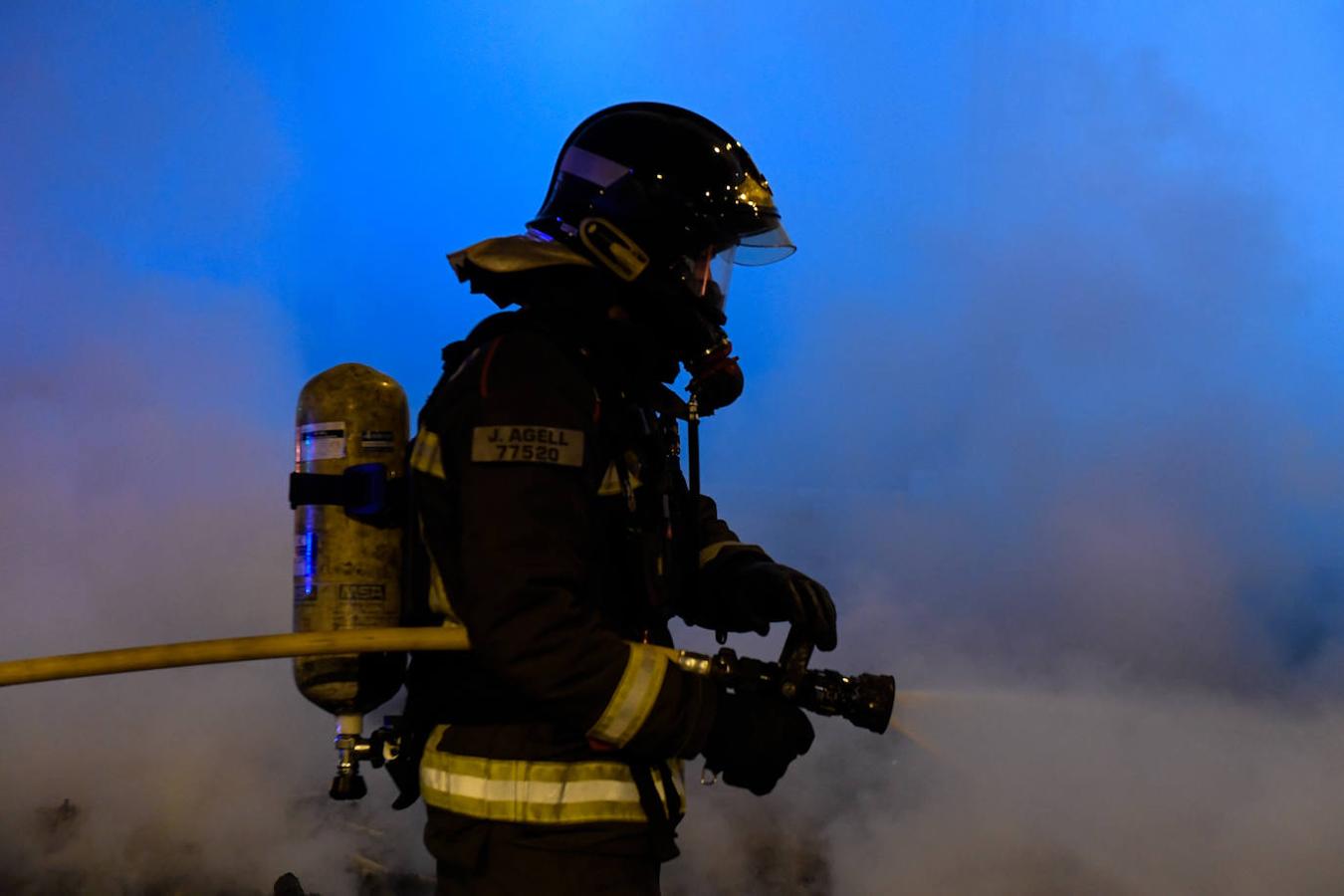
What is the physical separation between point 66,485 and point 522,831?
572 centimetres

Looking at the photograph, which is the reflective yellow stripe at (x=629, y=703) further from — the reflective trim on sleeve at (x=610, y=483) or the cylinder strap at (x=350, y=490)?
the cylinder strap at (x=350, y=490)

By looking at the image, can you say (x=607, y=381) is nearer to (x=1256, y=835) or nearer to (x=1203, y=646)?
(x=1256, y=835)

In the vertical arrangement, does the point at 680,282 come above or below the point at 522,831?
above

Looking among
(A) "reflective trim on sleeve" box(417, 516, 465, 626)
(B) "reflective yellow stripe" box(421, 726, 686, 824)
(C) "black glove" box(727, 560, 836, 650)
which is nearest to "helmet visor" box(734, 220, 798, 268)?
(C) "black glove" box(727, 560, 836, 650)

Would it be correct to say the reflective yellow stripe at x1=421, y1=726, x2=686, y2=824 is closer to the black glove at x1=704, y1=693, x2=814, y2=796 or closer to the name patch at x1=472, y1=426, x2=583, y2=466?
the black glove at x1=704, y1=693, x2=814, y2=796

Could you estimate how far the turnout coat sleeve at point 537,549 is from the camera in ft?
4.29

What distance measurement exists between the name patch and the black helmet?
0.44 meters

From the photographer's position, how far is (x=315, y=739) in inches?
188

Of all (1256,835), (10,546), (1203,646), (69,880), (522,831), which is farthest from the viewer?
(1203,646)

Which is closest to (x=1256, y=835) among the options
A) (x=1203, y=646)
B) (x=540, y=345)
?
(x=1203, y=646)

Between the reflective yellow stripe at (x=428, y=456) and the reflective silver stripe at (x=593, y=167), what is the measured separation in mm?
636

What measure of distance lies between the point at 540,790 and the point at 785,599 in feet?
2.00

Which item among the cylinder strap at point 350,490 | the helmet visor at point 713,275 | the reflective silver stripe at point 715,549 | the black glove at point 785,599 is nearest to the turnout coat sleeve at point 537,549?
the cylinder strap at point 350,490

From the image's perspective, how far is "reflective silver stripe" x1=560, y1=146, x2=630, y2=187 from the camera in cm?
180
